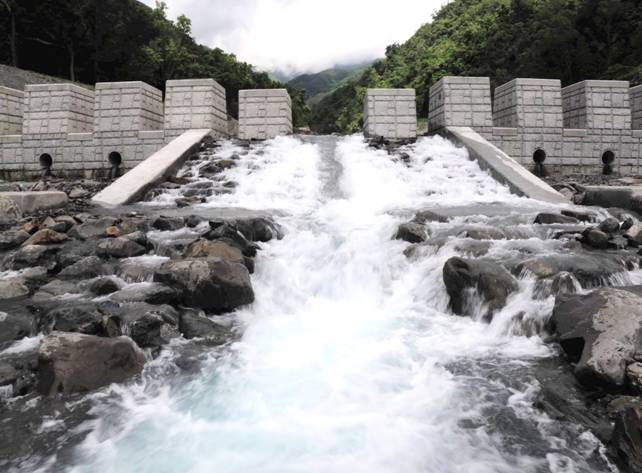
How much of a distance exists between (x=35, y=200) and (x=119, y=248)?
3.13 m

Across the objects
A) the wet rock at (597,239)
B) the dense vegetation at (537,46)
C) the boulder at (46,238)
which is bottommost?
the wet rock at (597,239)

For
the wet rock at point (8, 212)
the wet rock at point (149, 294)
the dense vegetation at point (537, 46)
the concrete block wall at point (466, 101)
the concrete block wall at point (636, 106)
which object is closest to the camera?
the wet rock at point (149, 294)

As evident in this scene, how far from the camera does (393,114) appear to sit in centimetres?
1352

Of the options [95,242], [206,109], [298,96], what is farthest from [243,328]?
[298,96]

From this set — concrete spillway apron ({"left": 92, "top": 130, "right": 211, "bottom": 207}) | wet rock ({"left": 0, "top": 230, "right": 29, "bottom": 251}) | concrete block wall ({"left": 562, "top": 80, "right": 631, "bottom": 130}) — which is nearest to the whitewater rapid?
wet rock ({"left": 0, "top": 230, "right": 29, "bottom": 251})

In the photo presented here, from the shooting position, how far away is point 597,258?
16.7 ft

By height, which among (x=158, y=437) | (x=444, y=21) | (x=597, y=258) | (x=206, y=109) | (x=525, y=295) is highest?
(x=444, y=21)

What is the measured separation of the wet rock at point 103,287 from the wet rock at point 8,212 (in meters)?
3.37

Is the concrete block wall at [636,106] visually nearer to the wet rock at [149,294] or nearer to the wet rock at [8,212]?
the wet rock at [149,294]

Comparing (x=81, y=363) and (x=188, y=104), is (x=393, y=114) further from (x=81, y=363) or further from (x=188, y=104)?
(x=81, y=363)

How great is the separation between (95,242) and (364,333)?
3.75m

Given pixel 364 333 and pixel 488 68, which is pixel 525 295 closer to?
pixel 364 333

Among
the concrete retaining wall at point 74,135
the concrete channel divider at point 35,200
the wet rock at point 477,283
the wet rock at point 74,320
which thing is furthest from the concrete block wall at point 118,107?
the wet rock at point 477,283

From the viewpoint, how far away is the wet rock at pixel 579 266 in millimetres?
4680
